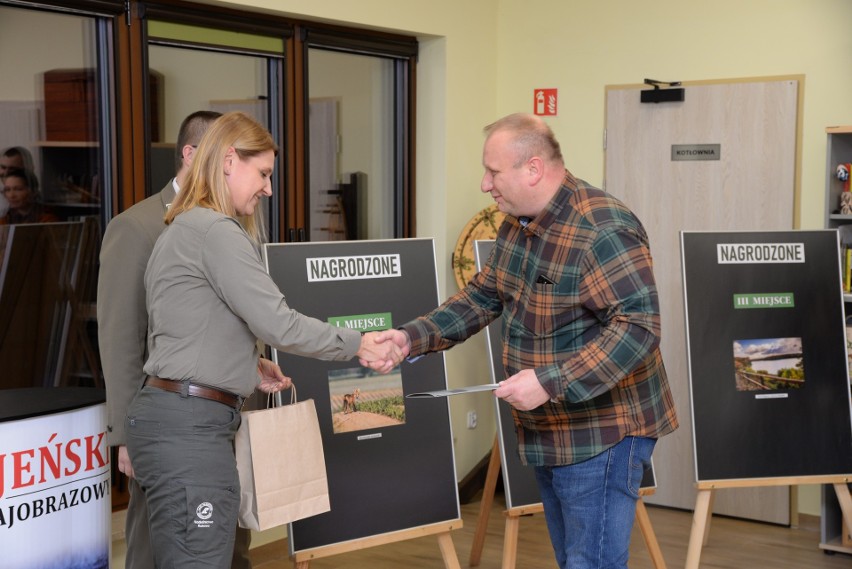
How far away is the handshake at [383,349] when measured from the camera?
9.45 ft

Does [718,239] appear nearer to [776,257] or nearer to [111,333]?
[776,257]

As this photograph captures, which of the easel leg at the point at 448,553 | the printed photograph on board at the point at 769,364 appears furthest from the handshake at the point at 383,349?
the printed photograph on board at the point at 769,364

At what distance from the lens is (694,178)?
5109 mm

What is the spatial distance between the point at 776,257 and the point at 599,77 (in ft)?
5.35

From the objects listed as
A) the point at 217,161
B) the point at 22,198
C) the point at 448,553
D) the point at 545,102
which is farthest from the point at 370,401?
the point at 545,102

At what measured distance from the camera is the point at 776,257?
13.8ft

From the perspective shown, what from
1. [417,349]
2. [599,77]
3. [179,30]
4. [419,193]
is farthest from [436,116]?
[417,349]

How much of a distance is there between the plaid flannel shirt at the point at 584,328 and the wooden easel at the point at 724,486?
1.33 m

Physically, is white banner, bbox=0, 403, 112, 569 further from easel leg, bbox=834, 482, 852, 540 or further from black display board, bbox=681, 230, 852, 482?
easel leg, bbox=834, 482, 852, 540

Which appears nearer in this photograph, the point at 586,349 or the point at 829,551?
the point at 586,349

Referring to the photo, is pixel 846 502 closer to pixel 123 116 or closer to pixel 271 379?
pixel 271 379

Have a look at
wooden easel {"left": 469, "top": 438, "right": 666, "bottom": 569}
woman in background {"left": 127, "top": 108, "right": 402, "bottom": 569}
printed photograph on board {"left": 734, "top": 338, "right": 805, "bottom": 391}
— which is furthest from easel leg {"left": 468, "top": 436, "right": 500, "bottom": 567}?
woman in background {"left": 127, "top": 108, "right": 402, "bottom": 569}

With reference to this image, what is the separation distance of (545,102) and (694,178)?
3.14 feet

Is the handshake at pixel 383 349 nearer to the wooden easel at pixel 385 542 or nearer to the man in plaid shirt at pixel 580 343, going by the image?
the man in plaid shirt at pixel 580 343
